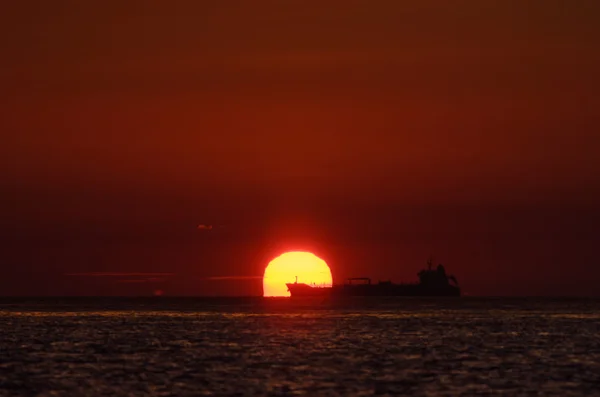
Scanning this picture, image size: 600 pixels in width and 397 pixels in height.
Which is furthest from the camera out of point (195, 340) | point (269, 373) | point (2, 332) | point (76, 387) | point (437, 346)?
point (2, 332)

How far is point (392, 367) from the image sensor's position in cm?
7550

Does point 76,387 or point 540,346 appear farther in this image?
point 540,346

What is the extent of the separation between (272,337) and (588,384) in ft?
189

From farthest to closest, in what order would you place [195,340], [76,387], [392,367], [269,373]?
1. [195,340]
2. [392,367]
3. [269,373]
4. [76,387]

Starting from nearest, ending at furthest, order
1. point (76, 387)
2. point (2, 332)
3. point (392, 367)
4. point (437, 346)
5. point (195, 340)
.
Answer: point (76, 387), point (392, 367), point (437, 346), point (195, 340), point (2, 332)

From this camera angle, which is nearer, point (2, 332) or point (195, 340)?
point (195, 340)

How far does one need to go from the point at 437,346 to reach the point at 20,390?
48.4 metres

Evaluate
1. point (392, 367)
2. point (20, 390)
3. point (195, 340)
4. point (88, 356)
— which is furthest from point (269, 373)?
point (195, 340)

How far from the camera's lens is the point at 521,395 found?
191 feet

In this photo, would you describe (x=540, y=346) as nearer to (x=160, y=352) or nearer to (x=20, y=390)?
(x=160, y=352)

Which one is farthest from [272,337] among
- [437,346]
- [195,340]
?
[437,346]

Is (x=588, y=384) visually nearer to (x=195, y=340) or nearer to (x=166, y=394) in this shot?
(x=166, y=394)

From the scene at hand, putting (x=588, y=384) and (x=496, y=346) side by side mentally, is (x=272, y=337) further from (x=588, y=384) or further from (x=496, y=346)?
(x=588, y=384)

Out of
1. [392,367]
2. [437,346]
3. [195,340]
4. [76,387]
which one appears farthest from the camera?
[195,340]
